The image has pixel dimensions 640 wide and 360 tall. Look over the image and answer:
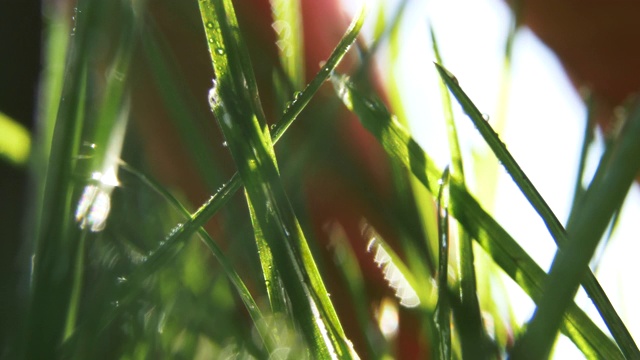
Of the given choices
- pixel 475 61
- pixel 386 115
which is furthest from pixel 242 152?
pixel 475 61

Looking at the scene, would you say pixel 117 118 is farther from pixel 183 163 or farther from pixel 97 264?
pixel 183 163

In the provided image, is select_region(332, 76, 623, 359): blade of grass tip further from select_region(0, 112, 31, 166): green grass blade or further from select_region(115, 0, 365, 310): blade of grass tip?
select_region(0, 112, 31, 166): green grass blade

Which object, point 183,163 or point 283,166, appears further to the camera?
point 183,163

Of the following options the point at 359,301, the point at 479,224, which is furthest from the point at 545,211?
the point at 359,301

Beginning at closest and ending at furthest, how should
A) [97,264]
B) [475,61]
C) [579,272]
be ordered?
1. [579,272]
2. [97,264]
3. [475,61]

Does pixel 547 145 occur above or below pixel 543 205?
above

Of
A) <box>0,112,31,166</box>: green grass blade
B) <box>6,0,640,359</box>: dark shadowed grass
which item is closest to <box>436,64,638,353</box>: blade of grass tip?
<box>6,0,640,359</box>: dark shadowed grass
